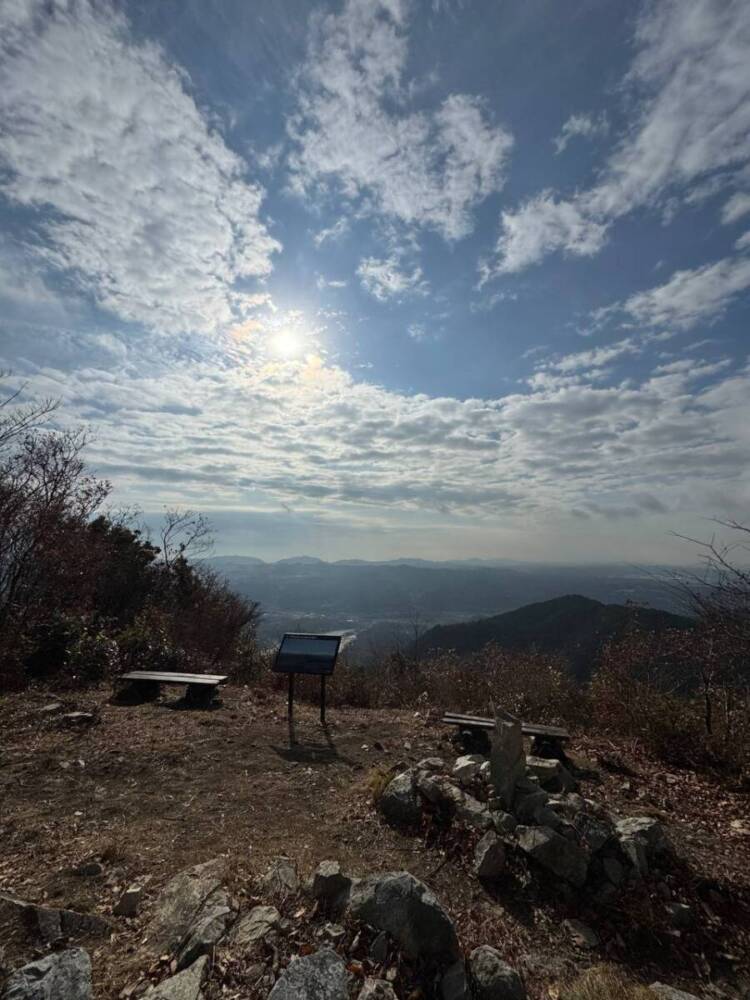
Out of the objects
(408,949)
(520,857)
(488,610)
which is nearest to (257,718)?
(520,857)

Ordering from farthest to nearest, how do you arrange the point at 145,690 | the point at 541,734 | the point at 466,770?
1. the point at 145,690
2. the point at 541,734
3. the point at 466,770

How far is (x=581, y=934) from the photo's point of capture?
3.54 metres

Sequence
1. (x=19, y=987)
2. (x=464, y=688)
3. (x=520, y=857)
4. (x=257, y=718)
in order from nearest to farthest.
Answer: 1. (x=19, y=987)
2. (x=520, y=857)
3. (x=257, y=718)
4. (x=464, y=688)

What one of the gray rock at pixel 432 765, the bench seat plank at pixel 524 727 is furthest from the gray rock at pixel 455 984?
the bench seat plank at pixel 524 727

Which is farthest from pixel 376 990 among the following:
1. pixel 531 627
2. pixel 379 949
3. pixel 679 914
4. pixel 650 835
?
pixel 531 627

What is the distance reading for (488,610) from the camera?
11894 centimetres

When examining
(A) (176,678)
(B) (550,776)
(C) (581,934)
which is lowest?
(C) (581,934)

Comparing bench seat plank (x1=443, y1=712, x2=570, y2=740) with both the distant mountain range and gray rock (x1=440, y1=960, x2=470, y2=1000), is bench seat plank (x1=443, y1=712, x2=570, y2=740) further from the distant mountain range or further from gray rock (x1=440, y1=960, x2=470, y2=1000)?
the distant mountain range

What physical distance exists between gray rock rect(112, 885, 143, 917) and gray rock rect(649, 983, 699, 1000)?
3.29 m

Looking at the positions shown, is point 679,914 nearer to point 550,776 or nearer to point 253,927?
point 550,776

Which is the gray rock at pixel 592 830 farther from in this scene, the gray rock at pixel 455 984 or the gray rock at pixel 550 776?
the gray rock at pixel 455 984

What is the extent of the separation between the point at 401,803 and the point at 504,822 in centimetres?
100

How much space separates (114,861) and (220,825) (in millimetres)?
1076

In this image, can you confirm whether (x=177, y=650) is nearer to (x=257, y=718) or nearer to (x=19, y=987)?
(x=257, y=718)
